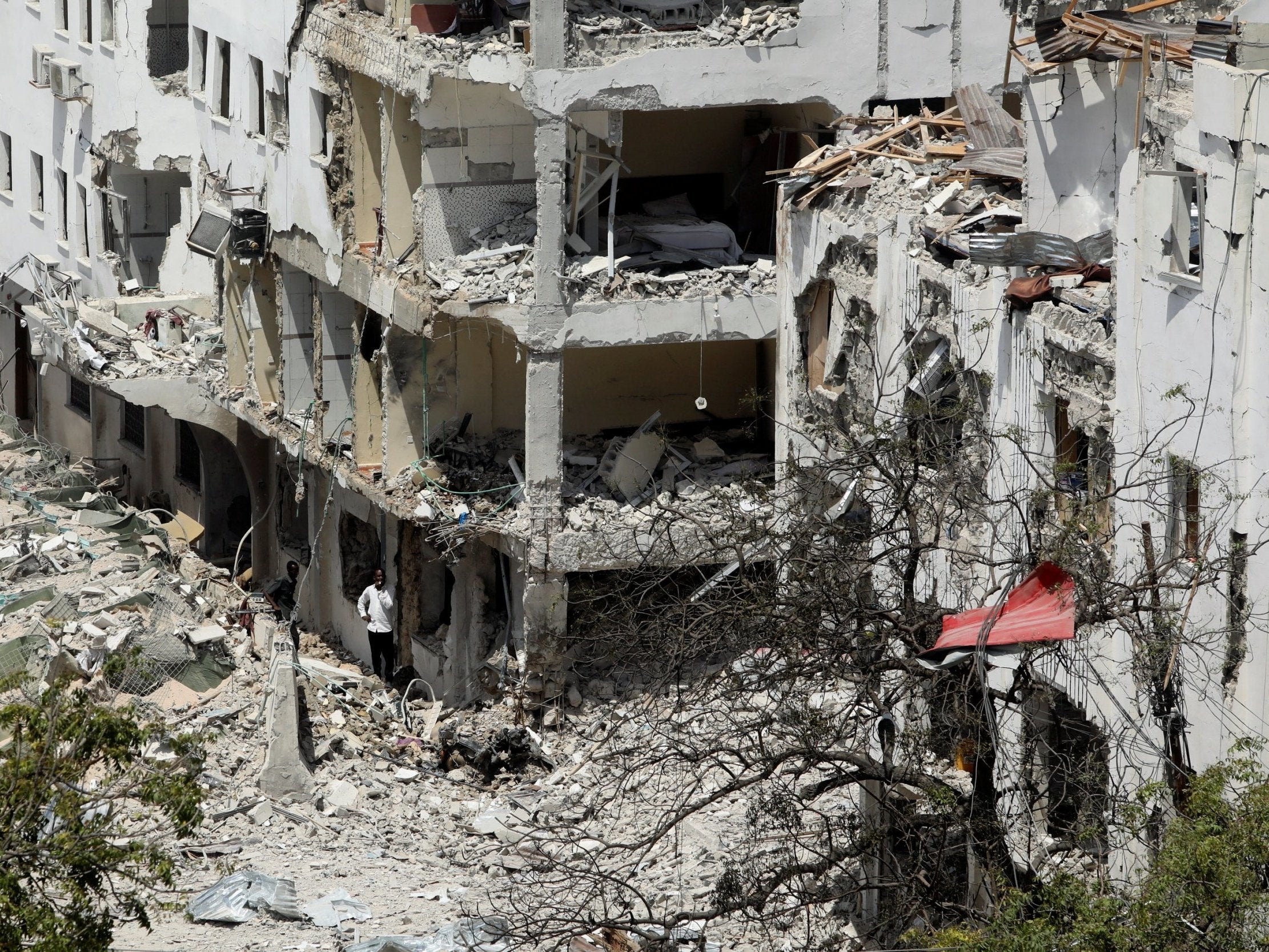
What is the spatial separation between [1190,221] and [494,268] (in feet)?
44.7

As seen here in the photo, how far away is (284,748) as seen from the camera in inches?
1056

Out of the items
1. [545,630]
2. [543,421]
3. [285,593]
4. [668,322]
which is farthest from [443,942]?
[285,593]

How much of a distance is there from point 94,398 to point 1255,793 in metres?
34.5

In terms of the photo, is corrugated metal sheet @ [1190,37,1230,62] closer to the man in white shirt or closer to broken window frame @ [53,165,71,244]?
the man in white shirt

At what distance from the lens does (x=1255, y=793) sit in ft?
48.6

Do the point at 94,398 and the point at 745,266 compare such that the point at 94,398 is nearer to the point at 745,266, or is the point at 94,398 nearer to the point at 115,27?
the point at 115,27

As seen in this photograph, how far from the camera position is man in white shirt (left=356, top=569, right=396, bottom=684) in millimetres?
32844

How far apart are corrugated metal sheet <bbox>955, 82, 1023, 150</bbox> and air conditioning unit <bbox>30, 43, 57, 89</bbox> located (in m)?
23.7

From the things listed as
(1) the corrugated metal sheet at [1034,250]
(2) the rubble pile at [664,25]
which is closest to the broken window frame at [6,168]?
(2) the rubble pile at [664,25]

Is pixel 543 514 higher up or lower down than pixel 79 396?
higher up

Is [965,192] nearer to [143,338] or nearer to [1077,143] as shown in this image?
[1077,143]

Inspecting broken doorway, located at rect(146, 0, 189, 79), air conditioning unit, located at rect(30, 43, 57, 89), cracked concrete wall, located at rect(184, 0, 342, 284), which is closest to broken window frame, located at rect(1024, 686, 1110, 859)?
cracked concrete wall, located at rect(184, 0, 342, 284)

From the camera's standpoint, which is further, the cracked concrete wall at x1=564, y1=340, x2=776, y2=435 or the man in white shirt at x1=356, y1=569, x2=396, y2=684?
the man in white shirt at x1=356, y1=569, x2=396, y2=684

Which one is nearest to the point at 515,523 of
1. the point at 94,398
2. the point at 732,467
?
the point at 732,467
